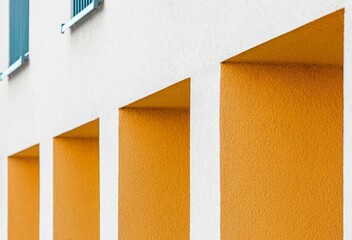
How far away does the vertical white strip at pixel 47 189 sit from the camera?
11.6m

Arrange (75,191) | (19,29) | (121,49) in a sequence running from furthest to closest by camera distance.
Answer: (19,29) → (75,191) → (121,49)

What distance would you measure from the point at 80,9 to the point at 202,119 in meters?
3.70

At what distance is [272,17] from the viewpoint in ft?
18.7

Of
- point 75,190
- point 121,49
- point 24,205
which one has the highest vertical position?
point 121,49

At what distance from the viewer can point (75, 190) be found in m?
11.5

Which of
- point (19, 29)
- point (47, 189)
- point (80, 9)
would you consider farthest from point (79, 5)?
point (19, 29)

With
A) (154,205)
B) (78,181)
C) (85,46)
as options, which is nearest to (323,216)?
(154,205)

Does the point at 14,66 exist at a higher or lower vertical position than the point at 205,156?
higher

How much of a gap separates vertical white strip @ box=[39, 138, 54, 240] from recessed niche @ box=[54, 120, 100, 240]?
0.12 metres

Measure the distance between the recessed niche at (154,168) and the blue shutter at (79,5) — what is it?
1471 mm
